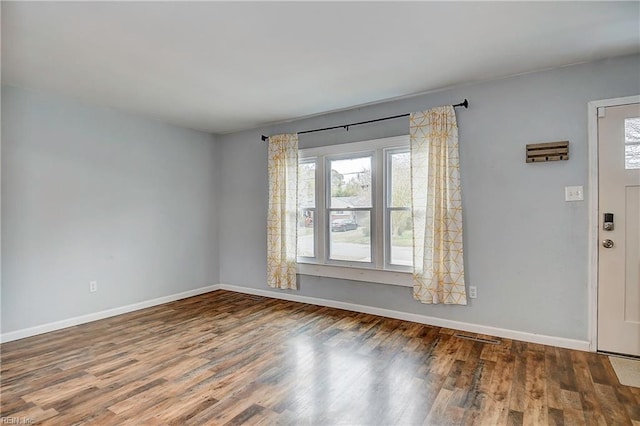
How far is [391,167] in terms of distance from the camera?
405 centimetres

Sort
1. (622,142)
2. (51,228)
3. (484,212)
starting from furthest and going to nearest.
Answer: (51,228) < (484,212) < (622,142)

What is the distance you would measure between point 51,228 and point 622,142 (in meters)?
5.56

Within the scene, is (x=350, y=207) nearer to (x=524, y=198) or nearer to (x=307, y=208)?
(x=307, y=208)

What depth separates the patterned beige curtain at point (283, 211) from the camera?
466 centimetres

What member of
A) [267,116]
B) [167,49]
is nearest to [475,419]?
[167,49]

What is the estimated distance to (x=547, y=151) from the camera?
10.3 ft

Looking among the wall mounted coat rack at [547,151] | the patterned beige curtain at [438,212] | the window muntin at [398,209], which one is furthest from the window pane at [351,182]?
the wall mounted coat rack at [547,151]

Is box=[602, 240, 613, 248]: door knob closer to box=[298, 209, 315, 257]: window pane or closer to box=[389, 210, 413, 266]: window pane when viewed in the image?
box=[389, 210, 413, 266]: window pane

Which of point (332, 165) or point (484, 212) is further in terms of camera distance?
point (332, 165)

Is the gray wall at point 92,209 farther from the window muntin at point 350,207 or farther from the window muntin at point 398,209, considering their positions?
the window muntin at point 398,209

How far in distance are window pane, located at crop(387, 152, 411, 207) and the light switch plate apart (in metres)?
1.46

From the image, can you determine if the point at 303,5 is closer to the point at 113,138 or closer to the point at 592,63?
the point at 592,63

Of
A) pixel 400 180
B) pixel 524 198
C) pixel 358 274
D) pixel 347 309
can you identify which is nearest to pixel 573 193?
pixel 524 198

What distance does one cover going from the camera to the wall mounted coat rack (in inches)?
121
